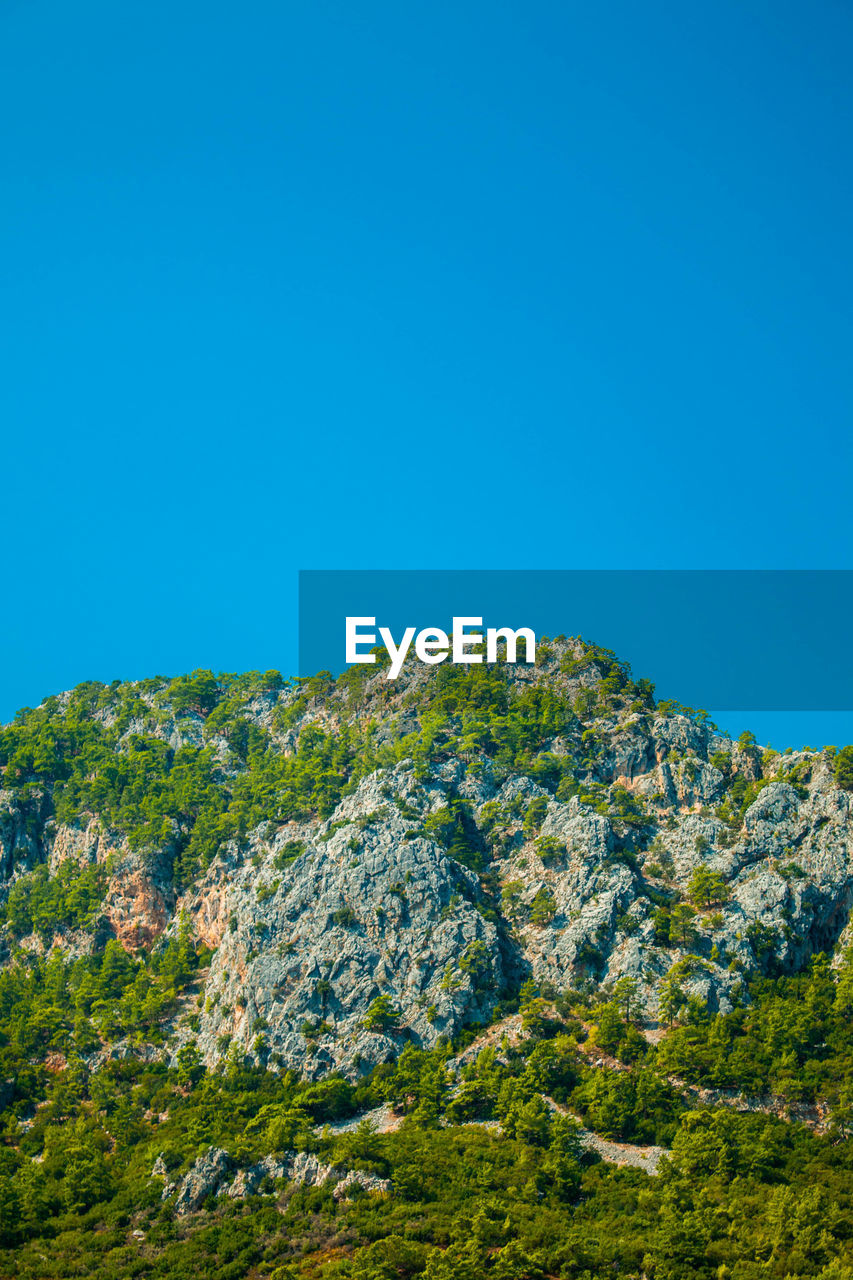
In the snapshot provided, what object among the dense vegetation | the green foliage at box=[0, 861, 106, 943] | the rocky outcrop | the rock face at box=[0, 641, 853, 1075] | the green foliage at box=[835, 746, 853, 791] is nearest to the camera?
the dense vegetation

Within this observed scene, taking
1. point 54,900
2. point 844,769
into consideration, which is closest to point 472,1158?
point 844,769

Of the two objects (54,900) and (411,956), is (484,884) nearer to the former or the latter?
(411,956)

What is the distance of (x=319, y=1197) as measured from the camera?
75.1 meters

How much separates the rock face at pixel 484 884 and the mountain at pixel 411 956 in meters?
0.30

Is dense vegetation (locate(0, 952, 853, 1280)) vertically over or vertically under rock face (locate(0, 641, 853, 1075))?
under

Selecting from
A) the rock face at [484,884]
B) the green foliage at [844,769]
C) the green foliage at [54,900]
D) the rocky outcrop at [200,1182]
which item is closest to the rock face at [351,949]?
the rock face at [484,884]

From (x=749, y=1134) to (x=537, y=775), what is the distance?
4515cm

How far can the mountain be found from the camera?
3105 inches

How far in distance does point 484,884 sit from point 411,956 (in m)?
12.4

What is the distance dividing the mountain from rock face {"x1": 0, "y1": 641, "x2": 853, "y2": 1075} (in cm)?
30

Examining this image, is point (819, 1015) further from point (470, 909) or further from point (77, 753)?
point (77, 753)

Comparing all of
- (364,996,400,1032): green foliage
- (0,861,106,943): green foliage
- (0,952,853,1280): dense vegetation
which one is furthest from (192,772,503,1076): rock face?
(0,861,106,943): green foliage

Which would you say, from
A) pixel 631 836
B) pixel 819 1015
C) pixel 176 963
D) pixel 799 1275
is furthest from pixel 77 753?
pixel 799 1275

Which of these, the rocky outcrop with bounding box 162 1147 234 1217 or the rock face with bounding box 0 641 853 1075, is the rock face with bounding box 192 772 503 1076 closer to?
the rock face with bounding box 0 641 853 1075
